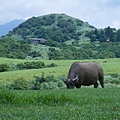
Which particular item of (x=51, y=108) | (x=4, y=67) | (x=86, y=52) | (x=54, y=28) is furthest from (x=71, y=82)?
(x=54, y=28)

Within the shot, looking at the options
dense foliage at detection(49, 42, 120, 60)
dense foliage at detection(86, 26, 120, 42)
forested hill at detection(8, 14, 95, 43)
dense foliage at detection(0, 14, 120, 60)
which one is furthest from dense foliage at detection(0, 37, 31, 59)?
dense foliage at detection(86, 26, 120, 42)

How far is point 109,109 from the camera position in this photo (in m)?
8.45

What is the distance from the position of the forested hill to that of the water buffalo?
292 feet

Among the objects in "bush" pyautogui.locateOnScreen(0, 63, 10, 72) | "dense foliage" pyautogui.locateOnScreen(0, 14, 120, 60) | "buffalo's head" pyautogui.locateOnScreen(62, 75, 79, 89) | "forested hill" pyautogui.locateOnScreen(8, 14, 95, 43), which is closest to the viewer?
"buffalo's head" pyautogui.locateOnScreen(62, 75, 79, 89)

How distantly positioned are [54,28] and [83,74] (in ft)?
347

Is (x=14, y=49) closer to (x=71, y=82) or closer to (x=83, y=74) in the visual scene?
(x=83, y=74)

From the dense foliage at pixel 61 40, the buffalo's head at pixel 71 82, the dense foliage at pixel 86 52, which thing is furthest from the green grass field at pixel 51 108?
the dense foliage at pixel 86 52

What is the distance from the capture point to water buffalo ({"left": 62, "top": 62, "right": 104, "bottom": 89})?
86.9 ft

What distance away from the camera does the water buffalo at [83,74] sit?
86.9ft

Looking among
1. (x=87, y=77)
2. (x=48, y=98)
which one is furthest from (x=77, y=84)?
(x=48, y=98)

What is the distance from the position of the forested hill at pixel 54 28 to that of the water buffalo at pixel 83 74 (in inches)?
3508

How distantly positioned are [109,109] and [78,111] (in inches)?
33.1

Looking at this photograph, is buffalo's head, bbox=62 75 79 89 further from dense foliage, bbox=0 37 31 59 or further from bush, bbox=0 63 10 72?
dense foliage, bbox=0 37 31 59

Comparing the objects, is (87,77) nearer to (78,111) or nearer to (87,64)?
(87,64)
